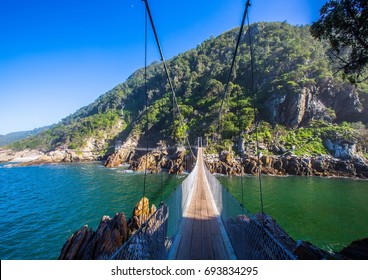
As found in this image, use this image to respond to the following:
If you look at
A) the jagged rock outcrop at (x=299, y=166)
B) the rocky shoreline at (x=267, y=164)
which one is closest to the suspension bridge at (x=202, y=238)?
the rocky shoreline at (x=267, y=164)

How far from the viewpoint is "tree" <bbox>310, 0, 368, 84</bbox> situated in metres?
4.20

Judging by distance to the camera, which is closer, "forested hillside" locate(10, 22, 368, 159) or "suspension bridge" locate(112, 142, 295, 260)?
"suspension bridge" locate(112, 142, 295, 260)

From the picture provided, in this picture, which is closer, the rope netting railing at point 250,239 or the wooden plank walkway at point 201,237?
the rope netting railing at point 250,239

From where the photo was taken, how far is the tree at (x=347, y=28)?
4.20m

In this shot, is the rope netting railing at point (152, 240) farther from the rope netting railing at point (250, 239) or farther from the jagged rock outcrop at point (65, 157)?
the jagged rock outcrop at point (65, 157)

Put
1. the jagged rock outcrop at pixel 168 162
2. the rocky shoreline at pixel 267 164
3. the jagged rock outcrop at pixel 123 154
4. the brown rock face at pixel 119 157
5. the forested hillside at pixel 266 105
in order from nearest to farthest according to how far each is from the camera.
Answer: the rocky shoreline at pixel 267 164, the jagged rock outcrop at pixel 168 162, the forested hillside at pixel 266 105, the brown rock face at pixel 119 157, the jagged rock outcrop at pixel 123 154

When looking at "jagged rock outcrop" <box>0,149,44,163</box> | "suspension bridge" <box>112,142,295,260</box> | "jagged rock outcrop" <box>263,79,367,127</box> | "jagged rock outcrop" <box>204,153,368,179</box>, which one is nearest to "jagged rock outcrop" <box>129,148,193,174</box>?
"jagged rock outcrop" <box>204,153,368,179</box>

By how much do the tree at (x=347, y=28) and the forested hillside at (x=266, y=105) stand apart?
26.1 ft

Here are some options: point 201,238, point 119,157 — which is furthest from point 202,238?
point 119,157

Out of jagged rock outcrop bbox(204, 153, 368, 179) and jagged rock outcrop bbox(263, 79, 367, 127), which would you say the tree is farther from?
jagged rock outcrop bbox(263, 79, 367, 127)

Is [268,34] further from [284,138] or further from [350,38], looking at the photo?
[350,38]

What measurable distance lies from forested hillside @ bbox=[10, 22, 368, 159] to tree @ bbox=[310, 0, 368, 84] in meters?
7.96

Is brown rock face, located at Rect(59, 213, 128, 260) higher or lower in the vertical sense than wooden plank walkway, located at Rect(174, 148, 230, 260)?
lower
